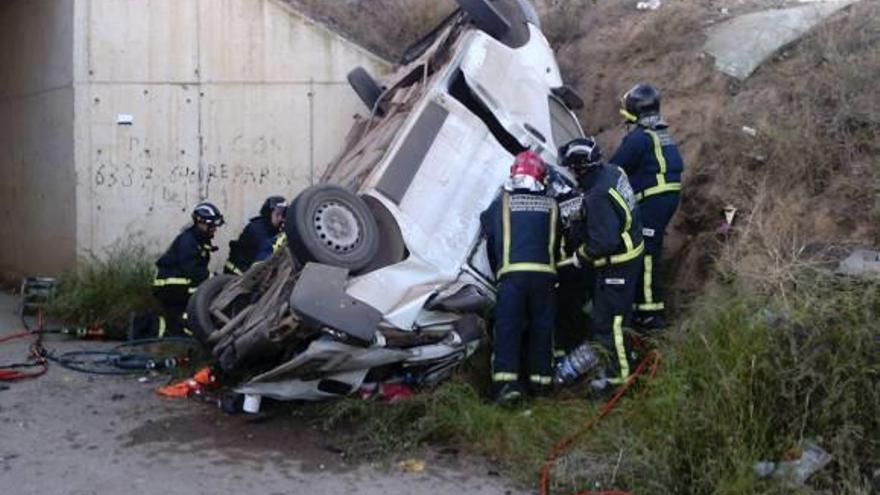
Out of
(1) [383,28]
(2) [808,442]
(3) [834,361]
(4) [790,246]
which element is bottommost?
(2) [808,442]

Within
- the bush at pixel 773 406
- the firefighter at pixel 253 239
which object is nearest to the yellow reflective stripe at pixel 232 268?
the firefighter at pixel 253 239

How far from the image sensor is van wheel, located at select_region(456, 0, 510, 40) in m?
7.43

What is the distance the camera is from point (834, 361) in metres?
4.95

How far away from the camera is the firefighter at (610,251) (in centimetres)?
636

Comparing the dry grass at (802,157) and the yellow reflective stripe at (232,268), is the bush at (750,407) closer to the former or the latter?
the dry grass at (802,157)

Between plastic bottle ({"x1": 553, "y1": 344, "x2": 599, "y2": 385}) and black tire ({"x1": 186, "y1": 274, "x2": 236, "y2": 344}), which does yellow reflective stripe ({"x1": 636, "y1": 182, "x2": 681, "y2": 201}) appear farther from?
black tire ({"x1": 186, "y1": 274, "x2": 236, "y2": 344})

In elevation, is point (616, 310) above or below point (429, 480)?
above

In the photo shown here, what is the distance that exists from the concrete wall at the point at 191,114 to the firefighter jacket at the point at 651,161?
3.63 meters

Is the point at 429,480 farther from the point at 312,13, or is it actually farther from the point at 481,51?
the point at 312,13

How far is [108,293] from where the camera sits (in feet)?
31.5

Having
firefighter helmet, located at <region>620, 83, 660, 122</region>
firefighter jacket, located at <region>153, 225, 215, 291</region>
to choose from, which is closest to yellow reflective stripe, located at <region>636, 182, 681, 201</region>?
firefighter helmet, located at <region>620, 83, 660, 122</region>

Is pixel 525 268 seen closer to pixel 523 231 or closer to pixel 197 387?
pixel 523 231

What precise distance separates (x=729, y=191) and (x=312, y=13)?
Answer: 501 centimetres

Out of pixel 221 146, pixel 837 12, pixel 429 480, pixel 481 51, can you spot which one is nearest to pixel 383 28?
pixel 221 146
